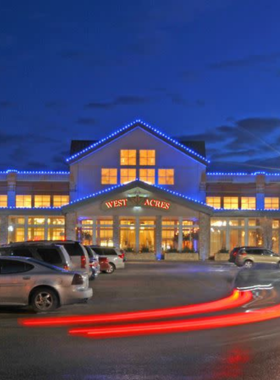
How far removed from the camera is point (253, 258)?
4062cm

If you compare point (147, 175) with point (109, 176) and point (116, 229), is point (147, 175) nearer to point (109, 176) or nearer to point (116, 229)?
point (109, 176)

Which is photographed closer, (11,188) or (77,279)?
(77,279)

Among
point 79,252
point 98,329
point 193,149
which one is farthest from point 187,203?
point 98,329

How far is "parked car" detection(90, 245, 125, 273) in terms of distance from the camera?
33.7m

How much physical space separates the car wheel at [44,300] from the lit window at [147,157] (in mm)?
38156

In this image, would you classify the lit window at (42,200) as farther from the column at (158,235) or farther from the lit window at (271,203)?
the lit window at (271,203)

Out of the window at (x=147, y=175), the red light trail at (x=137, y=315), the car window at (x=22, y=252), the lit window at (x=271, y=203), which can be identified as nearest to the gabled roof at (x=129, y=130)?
the window at (x=147, y=175)

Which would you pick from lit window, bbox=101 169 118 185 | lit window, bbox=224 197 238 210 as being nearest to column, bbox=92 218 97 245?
lit window, bbox=101 169 118 185

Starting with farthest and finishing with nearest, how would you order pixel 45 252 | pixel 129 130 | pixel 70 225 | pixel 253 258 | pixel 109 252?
pixel 129 130
pixel 70 225
pixel 253 258
pixel 109 252
pixel 45 252

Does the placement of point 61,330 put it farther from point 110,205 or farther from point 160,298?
point 110,205

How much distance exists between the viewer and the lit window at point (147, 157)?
174 feet

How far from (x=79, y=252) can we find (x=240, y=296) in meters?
5.99

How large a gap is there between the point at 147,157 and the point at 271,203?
1243 cm

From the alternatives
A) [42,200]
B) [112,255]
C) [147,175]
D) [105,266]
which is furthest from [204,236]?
[105,266]
